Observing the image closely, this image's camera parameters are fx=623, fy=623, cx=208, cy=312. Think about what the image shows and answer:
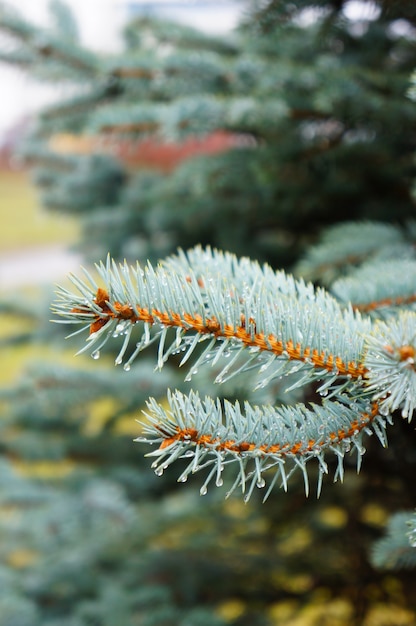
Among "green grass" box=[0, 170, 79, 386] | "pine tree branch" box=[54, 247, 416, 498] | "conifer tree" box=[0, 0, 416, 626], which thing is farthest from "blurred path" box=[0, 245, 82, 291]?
"pine tree branch" box=[54, 247, 416, 498]

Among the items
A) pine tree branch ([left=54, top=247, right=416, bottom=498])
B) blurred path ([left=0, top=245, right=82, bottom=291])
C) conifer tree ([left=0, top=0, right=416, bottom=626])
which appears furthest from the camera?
blurred path ([left=0, top=245, right=82, bottom=291])

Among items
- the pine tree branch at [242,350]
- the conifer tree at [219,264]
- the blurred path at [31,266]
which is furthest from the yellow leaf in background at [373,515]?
the blurred path at [31,266]

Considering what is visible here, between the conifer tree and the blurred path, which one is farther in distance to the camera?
the blurred path

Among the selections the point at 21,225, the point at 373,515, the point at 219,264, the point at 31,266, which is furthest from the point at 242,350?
the point at 21,225

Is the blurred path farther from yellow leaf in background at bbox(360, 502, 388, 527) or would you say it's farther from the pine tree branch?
the pine tree branch

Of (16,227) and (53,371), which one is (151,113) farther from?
(16,227)

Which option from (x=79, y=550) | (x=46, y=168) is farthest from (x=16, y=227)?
(x=79, y=550)

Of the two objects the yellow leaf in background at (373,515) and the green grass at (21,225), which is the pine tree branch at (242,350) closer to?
the yellow leaf in background at (373,515)
